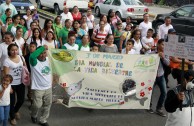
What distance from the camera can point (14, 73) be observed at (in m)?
6.40

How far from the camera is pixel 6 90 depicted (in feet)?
19.5

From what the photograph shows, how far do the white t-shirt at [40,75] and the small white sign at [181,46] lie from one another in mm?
2276

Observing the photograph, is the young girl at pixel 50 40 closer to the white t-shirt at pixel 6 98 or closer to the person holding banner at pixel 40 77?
the person holding banner at pixel 40 77

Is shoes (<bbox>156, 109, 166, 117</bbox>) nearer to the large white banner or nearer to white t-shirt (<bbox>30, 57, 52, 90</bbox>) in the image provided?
the large white banner

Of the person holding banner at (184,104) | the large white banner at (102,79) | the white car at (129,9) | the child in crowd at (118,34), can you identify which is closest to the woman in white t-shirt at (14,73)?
the large white banner at (102,79)

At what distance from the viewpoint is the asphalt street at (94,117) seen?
686 centimetres

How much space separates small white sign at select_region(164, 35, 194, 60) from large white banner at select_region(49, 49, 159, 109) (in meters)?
2.21

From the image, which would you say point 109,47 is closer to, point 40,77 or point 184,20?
point 40,77

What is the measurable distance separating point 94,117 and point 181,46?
292 centimetres

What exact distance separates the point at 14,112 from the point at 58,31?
11.0ft

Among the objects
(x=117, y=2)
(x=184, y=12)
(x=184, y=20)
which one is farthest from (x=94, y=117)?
(x=117, y=2)

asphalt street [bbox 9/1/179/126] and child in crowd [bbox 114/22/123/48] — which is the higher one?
child in crowd [bbox 114/22/123/48]

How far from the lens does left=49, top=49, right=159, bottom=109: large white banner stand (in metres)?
7.01

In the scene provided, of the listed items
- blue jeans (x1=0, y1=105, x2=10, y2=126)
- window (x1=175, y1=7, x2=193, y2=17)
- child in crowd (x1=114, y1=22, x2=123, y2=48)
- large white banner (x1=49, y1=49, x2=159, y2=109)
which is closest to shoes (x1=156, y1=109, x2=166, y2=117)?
large white banner (x1=49, y1=49, x2=159, y2=109)
